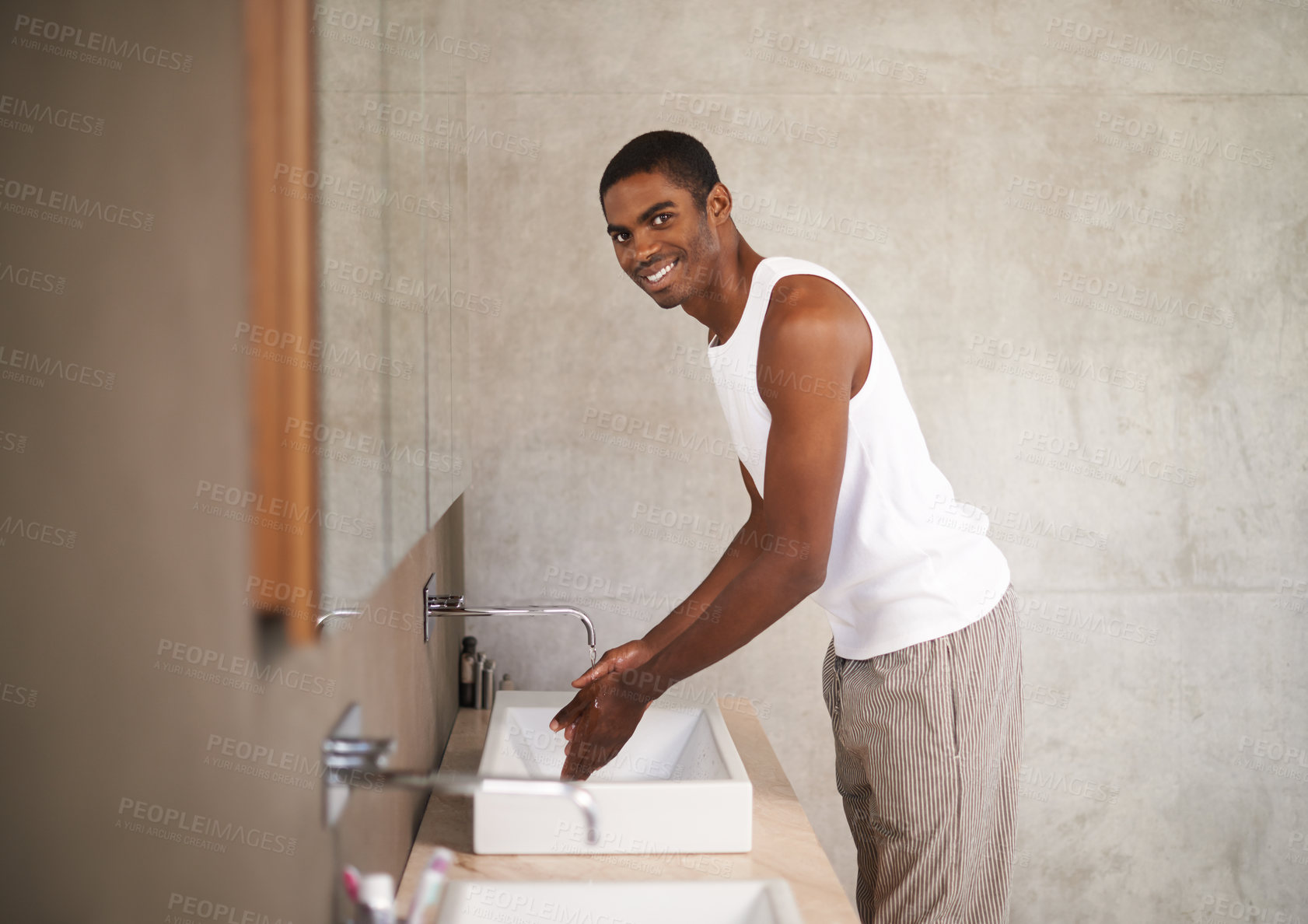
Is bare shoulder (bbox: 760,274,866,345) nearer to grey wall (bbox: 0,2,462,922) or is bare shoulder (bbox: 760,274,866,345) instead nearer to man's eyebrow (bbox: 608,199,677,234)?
man's eyebrow (bbox: 608,199,677,234)

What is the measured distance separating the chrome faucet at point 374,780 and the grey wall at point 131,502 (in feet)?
0.43

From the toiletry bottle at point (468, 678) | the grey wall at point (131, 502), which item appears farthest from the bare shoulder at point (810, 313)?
the toiletry bottle at point (468, 678)

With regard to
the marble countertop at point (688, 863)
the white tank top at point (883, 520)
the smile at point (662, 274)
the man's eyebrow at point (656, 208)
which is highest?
the man's eyebrow at point (656, 208)

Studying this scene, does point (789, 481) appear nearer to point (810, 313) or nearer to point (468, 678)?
point (810, 313)

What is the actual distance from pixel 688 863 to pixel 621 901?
18 centimetres

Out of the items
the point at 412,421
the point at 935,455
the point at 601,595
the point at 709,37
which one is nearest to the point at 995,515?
the point at 935,455

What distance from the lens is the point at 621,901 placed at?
1.08 m

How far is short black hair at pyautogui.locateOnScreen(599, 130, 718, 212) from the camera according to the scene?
1399 millimetres

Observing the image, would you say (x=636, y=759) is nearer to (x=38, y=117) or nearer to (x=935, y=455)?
(x=935, y=455)

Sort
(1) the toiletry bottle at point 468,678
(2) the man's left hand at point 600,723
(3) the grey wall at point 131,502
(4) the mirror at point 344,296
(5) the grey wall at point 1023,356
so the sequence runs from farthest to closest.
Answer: (5) the grey wall at point 1023,356 → (1) the toiletry bottle at point 468,678 → (2) the man's left hand at point 600,723 → (4) the mirror at point 344,296 → (3) the grey wall at point 131,502

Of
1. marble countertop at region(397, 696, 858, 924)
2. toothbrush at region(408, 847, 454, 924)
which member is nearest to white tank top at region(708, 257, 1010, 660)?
marble countertop at region(397, 696, 858, 924)

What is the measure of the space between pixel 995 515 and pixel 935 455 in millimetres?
189

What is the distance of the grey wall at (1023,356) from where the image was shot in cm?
209

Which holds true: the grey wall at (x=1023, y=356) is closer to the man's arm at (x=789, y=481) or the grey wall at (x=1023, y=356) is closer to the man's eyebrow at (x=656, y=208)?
the man's eyebrow at (x=656, y=208)
